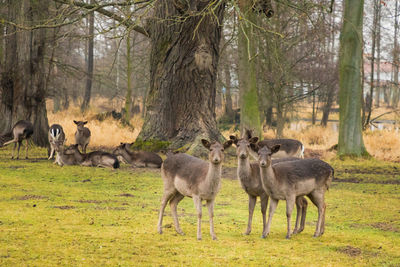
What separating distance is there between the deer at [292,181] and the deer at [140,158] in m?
8.43

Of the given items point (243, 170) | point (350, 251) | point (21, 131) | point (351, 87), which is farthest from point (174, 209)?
point (351, 87)

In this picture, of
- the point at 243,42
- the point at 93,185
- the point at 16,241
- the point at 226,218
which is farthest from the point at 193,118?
the point at 16,241

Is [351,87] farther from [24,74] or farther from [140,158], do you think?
[24,74]

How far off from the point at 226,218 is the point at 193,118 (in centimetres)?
875

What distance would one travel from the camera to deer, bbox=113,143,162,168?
642 inches

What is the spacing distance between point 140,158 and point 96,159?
1360 millimetres

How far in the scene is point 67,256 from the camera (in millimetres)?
6059

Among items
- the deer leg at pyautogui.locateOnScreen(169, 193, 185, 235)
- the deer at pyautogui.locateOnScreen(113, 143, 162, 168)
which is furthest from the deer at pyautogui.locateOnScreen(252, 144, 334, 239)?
the deer at pyautogui.locateOnScreen(113, 143, 162, 168)

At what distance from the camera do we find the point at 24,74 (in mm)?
19781

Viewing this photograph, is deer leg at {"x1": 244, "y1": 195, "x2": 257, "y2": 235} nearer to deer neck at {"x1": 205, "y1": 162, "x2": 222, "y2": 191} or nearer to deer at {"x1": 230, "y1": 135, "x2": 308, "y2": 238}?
deer at {"x1": 230, "y1": 135, "x2": 308, "y2": 238}

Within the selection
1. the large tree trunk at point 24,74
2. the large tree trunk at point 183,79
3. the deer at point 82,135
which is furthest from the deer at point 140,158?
the large tree trunk at point 24,74

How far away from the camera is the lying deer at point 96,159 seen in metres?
16.0

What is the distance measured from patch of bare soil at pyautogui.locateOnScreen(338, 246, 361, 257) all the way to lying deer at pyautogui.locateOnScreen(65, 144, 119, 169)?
10.0 m

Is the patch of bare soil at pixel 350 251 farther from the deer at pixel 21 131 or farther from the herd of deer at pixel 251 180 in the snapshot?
the deer at pixel 21 131
